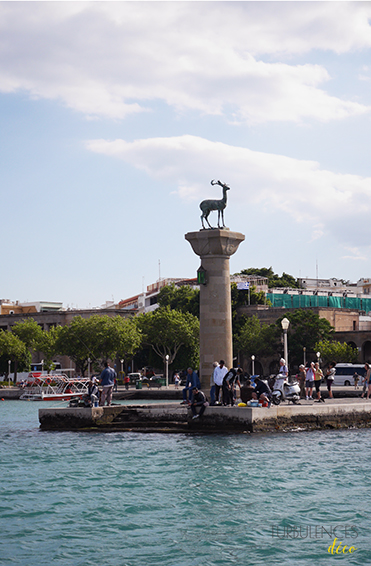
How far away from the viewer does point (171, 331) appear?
64.6 metres

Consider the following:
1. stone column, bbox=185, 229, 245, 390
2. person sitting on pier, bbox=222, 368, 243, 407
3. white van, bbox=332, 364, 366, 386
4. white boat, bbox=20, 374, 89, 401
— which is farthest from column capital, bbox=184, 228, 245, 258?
white van, bbox=332, 364, 366, 386

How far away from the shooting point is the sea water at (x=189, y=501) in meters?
9.89

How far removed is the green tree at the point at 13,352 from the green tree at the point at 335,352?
29.1 m

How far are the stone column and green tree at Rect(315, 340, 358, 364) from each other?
41674 millimetres

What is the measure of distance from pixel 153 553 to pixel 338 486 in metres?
5.18

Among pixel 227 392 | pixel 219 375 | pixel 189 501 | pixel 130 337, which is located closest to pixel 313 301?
pixel 130 337

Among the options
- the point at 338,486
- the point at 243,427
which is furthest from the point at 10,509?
the point at 243,427

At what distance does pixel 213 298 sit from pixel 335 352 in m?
42.6

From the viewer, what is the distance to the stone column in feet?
83.7

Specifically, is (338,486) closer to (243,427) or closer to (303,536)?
(303,536)

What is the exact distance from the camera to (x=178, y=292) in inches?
3046

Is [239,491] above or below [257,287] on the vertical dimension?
below

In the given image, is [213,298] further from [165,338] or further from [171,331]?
[165,338]

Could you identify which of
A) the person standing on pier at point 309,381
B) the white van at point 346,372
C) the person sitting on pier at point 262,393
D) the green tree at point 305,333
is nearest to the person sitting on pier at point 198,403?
the person sitting on pier at point 262,393
